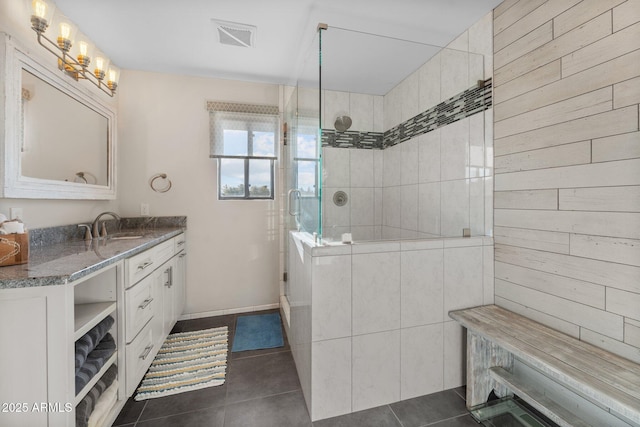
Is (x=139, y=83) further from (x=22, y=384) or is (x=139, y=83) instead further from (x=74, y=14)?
(x=22, y=384)

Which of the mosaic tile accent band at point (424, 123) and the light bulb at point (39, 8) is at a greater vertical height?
the light bulb at point (39, 8)

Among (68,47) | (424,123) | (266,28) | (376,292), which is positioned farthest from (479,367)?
(68,47)

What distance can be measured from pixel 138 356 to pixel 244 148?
77.2 inches

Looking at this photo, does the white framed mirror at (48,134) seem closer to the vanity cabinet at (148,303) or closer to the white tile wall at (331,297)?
the vanity cabinet at (148,303)

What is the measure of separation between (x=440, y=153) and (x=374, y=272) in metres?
1.24

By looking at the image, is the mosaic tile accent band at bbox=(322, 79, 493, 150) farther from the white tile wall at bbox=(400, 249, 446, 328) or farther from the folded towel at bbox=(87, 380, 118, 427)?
the folded towel at bbox=(87, 380, 118, 427)

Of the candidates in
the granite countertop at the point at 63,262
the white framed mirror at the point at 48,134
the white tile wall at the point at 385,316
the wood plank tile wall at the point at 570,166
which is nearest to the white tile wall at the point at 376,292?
the white tile wall at the point at 385,316

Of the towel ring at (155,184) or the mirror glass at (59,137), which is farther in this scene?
the towel ring at (155,184)

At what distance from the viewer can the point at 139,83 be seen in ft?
8.50

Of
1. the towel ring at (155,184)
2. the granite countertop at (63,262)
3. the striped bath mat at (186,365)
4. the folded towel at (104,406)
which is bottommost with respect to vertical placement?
the striped bath mat at (186,365)

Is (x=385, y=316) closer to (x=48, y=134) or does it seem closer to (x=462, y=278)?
(x=462, y=278)

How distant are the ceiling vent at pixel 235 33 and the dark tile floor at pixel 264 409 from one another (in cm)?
246

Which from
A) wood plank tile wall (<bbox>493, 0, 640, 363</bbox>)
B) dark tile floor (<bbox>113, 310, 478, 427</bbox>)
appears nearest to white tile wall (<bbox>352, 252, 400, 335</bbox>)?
dark tile floor (<bbox>113, 310, 478, 427</bbox>)

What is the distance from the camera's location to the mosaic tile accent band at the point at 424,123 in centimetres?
183
